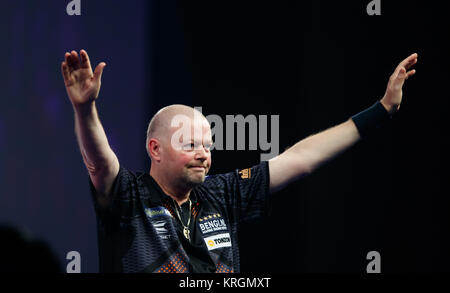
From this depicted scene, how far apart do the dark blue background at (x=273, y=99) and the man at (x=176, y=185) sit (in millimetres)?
708

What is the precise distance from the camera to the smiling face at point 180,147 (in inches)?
61.3

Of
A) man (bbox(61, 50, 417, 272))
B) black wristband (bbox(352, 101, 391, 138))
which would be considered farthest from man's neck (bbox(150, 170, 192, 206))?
black wristband (bbox(352, 101, 391, 138))

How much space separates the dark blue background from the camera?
2176 millimetres

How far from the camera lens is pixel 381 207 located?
2.37 metres

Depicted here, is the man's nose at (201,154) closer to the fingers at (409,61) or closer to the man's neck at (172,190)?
the man's neck at (172,190)

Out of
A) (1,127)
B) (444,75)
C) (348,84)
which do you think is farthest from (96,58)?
(444,75)

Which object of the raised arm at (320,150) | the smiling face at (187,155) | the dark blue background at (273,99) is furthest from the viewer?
the dark blue background at (273,99)

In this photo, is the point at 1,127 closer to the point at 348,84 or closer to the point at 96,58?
the point at 96,58

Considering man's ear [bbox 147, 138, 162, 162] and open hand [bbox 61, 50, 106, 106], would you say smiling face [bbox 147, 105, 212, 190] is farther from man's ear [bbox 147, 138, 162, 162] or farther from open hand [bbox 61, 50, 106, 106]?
open hand [bbox 61, 50, 106, 106]

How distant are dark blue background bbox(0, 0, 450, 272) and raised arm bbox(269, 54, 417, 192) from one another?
704 mm

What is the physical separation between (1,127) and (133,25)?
2.55ft

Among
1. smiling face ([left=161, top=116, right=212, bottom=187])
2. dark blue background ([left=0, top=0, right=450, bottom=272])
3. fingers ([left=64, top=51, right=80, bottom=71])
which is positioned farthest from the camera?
dark blue background ([left=0, top=0, right=450, bottom=272])

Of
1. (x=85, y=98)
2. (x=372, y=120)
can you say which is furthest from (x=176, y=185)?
(x=372, y=120)

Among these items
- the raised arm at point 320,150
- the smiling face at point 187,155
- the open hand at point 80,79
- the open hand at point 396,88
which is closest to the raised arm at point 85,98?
the open hand at point 80,79
